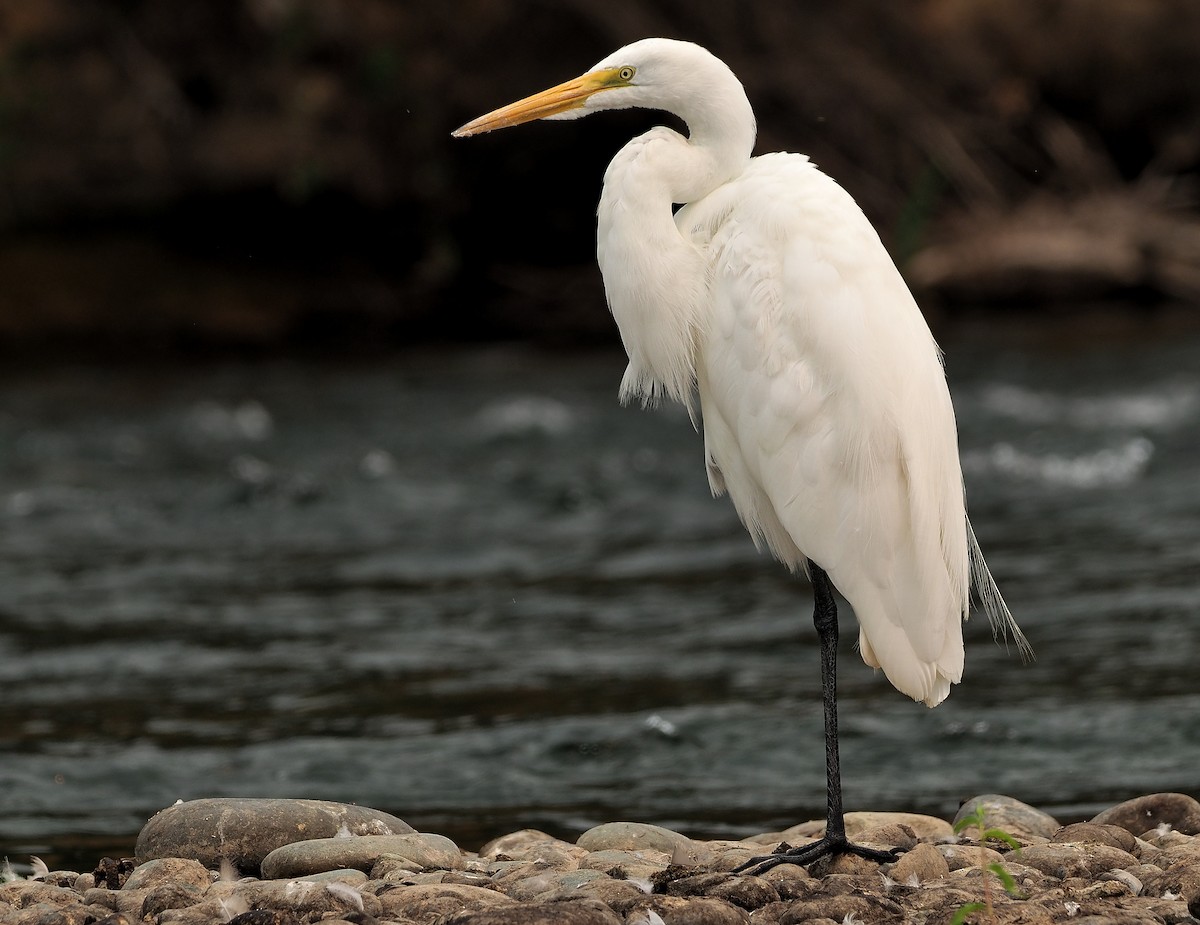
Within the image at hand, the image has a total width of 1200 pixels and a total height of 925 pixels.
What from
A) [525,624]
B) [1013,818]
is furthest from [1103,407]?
[1013,818]

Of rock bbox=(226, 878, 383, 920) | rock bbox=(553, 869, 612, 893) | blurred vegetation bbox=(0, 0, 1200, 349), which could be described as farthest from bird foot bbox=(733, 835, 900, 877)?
blurred vegetation bbox=(0, 0, 1200, 349)

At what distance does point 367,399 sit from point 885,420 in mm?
9856

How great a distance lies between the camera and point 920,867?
12.3 feet

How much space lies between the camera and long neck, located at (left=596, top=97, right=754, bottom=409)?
4.18m

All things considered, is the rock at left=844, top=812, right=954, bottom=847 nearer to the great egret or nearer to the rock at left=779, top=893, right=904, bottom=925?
the great egret

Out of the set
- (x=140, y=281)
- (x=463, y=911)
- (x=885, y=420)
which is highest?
(x=140, y=281)

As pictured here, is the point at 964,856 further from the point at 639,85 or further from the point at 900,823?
the point at 639,85

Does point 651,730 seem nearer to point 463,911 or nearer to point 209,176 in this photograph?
point 463,911

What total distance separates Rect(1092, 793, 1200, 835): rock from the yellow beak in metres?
2.35

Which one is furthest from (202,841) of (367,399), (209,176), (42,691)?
(209,176)

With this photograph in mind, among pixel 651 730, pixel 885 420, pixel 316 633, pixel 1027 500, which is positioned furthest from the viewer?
pixel 1027 500

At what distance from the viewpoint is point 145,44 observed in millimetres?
17016

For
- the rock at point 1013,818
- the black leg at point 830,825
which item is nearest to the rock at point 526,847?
the black leg at point 830,825

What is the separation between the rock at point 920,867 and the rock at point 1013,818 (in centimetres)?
50
